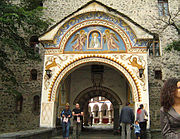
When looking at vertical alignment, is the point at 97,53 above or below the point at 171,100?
above

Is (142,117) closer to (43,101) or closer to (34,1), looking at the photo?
(43,101)

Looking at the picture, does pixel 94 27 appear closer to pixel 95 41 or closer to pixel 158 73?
pixel 95 41

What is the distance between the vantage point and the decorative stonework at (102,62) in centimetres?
960

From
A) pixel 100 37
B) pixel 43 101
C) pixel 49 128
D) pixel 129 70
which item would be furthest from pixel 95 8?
pixel 49 128

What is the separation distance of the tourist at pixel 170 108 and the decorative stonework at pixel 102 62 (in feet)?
23.5

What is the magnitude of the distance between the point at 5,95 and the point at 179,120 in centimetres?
1341

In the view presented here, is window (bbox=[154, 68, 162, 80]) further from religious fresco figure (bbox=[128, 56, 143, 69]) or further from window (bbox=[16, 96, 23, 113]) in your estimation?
window (bbox=[16, 96, 23, 113])

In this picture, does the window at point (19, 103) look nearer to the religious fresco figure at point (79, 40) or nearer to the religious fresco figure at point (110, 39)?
the religious fresco figure at point (79, 40)

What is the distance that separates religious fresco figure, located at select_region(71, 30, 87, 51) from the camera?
10.2 meters

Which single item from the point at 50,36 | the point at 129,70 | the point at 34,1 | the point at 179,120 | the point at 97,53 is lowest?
the point at 179,120

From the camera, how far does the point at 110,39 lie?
33.8 ft

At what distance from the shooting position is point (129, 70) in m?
9.70

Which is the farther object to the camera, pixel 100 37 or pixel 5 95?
pixel 5 95

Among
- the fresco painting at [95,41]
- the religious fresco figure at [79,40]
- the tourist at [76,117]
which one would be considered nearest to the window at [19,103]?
the fresco painting at [95,41]
